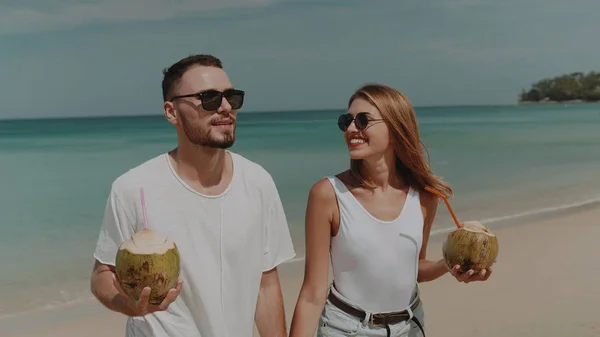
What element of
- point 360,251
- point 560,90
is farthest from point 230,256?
point 560,90

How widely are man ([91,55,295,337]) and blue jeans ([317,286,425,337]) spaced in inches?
16.6

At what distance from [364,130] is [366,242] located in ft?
1.81

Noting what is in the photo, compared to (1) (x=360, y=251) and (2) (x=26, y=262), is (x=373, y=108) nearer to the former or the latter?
(1) (x=360, y=251)

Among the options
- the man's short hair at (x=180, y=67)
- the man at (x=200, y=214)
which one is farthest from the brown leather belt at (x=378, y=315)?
the man's short hair at (x=180, y=67)

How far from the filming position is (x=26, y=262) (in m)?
10.2

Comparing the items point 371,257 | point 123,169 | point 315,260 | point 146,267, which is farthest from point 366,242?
point 123,169

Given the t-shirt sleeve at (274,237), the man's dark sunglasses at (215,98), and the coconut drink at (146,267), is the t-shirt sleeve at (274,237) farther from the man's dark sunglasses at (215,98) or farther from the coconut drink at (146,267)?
the coconut drink at (146,267)

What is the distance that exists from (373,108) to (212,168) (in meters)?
0.89

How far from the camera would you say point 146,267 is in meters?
2.39

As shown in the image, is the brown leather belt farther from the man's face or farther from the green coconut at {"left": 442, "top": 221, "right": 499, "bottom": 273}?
the man's face

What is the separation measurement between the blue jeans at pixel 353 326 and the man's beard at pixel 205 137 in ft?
3.30

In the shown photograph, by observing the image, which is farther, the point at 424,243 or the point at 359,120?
the point at 424,243

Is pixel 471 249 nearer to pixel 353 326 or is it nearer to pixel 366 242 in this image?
pixel 366 242

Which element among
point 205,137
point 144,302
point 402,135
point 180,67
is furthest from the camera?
point 402,135
